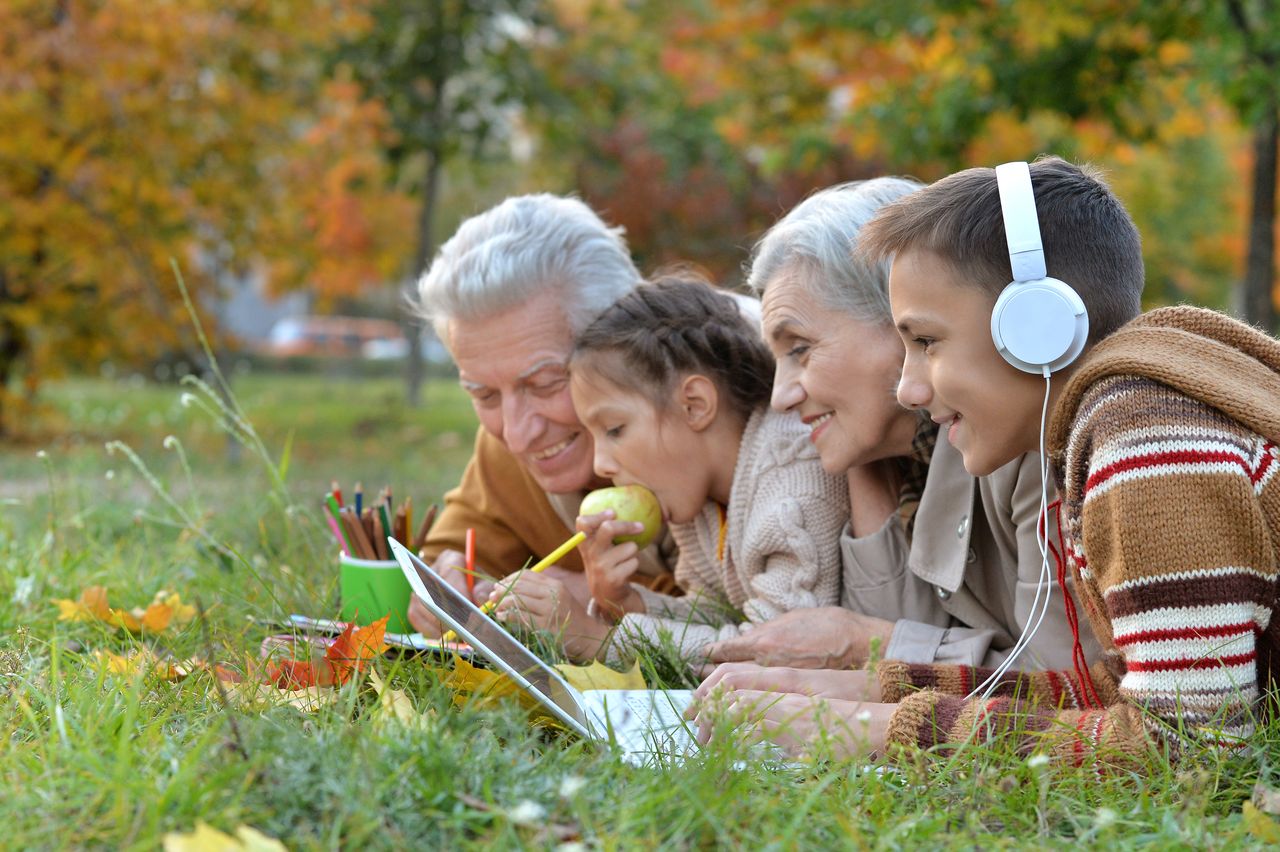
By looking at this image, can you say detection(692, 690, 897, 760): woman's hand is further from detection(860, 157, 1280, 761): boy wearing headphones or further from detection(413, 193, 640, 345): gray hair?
detection(413, 193, 640, 345): gray hair

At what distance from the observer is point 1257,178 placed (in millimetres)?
7867

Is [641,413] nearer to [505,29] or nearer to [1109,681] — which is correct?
[1109,681]

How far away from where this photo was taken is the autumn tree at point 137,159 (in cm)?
830

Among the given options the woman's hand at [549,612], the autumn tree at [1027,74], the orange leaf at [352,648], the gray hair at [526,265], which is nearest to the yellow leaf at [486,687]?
the orange leaf at [352,648]

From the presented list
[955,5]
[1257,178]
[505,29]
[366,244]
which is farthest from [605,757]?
[366,244]

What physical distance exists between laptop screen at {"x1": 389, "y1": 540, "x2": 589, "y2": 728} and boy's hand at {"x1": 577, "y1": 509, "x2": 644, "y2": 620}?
612mm

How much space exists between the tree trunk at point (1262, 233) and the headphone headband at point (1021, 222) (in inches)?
242

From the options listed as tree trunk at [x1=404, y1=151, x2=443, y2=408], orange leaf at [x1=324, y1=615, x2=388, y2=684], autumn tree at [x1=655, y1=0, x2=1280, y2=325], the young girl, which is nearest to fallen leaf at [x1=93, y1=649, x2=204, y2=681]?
orange leaf at [x1=324, y1=615, x2=388, y2=684]

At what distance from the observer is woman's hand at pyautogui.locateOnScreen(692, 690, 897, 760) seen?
213cm

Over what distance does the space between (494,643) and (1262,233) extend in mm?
7117

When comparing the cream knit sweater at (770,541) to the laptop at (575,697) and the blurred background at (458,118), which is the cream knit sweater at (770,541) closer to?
the laptop at (575,697)

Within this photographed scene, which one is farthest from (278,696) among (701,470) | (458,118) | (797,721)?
(458,118)

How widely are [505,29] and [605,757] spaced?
10.7m

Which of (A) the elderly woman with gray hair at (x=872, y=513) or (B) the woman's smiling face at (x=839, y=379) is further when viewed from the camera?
(B) the woman's smiling face at (x=839, y=379)
